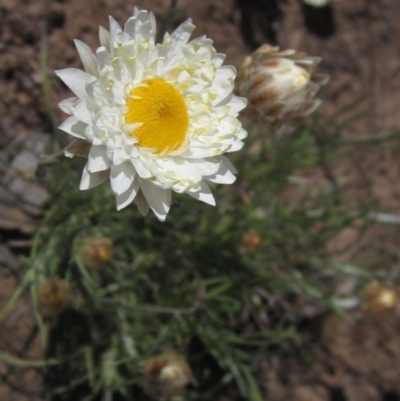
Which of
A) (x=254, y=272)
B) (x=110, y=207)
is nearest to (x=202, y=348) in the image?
(x=254, y=272)

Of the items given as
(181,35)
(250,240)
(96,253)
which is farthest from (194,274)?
(181,35)

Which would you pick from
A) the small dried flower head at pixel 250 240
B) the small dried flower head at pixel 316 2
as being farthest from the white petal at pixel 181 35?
the small dried flower head at pixel 316 2

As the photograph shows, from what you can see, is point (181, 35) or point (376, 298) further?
point (376, 298)

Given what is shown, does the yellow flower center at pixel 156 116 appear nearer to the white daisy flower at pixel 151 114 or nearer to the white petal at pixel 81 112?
the white daisy flower at pixel 151 114

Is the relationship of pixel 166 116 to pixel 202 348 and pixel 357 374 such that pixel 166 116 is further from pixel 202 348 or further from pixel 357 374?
pixel 357 374

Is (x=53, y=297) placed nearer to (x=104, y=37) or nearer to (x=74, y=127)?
(x=74, y=127)
